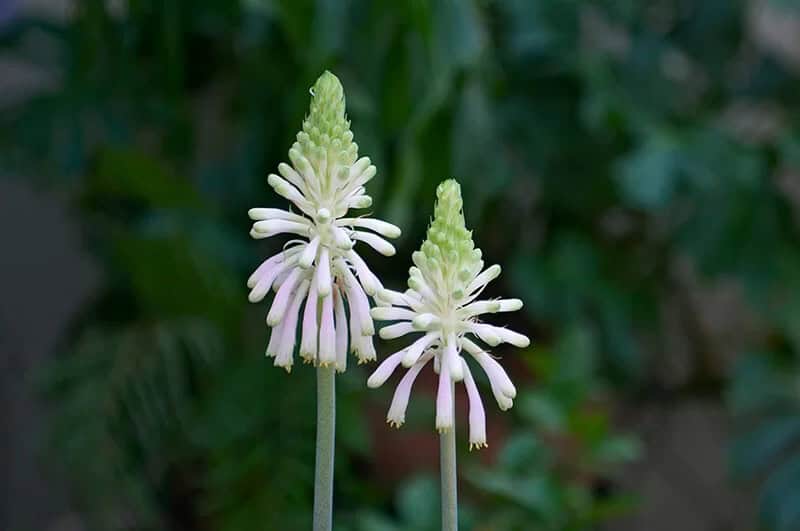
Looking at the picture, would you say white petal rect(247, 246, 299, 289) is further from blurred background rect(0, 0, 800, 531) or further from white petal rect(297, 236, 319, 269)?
blurred background rect(0, 0, 800, 531)

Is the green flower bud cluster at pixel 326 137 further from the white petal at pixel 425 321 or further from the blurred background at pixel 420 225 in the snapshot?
the blurred background at pixel 420 225

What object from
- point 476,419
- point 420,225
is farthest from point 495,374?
point 420,225

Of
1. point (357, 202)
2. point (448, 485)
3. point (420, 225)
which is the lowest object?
point (448, 485)

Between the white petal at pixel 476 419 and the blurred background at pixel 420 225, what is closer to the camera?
the white petal at pixel 476 419

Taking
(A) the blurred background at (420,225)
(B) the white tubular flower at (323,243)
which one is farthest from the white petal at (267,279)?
(A) the blurred background at (420,225)

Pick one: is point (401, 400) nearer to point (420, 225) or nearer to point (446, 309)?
point (446, 309)

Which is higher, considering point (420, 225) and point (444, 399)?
point (420, 225)
